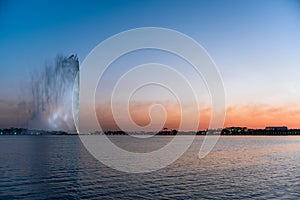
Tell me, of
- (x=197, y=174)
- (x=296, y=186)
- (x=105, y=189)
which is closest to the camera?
Result: (x=105, y=189)

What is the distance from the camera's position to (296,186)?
37281 mm

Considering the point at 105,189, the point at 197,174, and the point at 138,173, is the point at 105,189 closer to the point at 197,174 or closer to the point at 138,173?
the point at 138,173

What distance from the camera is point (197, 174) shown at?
4659 cm

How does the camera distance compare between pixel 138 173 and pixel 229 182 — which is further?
pixel 138 173

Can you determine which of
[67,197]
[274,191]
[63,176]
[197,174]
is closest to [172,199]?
[67,197]

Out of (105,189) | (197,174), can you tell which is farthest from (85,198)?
(197,174)

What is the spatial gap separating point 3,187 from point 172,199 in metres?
20.2

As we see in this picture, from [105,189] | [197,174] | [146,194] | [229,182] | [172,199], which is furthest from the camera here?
[197,174]

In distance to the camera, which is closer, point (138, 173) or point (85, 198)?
point (85, 198)

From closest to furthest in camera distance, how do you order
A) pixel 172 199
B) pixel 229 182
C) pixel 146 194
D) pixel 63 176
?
1. pixel 172 199
2. pixel 146 194
3. pixel 229 182
4. pixel 63 176

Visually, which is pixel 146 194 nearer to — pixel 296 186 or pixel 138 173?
pixel 138 173

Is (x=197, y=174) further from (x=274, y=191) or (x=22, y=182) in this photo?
(x=22, y=182)

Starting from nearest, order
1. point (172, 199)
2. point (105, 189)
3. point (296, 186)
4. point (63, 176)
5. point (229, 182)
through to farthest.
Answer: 1. point (172, 199)
2. point (105, 189)
3. point (296, 186)
4. point (229, 182)
5. point (63, 176)

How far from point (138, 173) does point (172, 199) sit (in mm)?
18398
